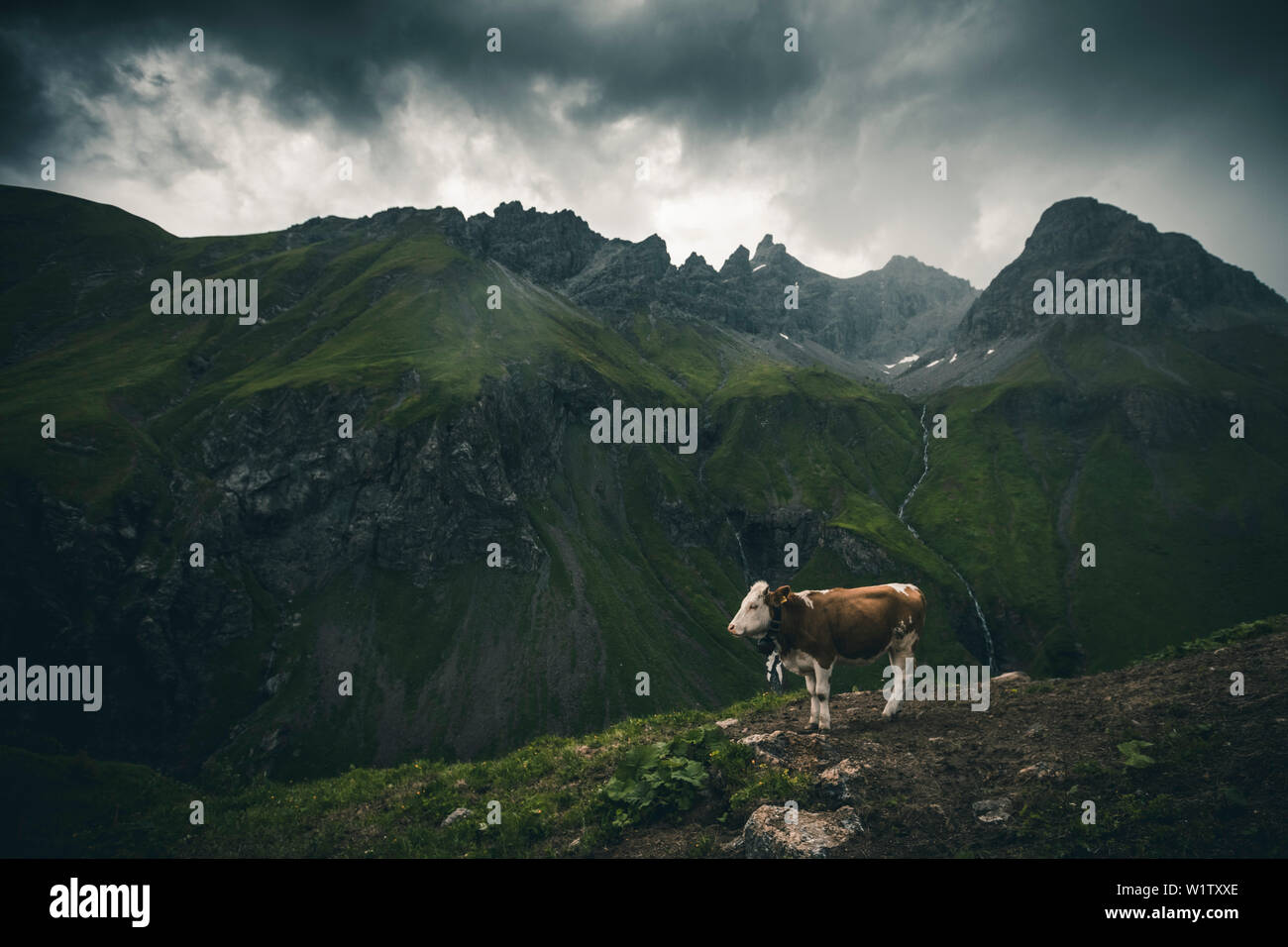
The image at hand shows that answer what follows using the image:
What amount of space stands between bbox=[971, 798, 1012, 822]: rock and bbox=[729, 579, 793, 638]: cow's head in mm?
6093

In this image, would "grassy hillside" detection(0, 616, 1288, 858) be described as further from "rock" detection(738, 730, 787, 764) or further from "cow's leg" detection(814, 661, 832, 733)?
"cow's leg" detection(814, 661, 832, 733)

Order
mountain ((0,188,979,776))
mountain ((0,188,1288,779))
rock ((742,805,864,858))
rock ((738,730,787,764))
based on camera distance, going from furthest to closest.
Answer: mountain ((0,188,1288,779)) < mountain ((0,188,979,776)) < rock ((738,730,787,764)) < rock ((742,805,864,858))

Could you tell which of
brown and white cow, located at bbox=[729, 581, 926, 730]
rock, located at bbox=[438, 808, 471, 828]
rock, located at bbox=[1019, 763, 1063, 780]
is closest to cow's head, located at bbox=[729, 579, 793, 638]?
brown and white cow, located at bbox=[729, 581, 926, 730]

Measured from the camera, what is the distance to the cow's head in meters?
15.9

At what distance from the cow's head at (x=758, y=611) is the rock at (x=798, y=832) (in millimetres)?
5075

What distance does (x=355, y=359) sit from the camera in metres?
175

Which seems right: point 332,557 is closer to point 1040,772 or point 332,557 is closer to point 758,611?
point 758,611

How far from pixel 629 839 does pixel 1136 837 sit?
9226mm

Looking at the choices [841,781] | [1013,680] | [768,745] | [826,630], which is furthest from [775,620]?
[1013,680]

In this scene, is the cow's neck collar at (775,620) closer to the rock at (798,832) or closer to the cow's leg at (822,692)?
the cow's leg at (822,692)

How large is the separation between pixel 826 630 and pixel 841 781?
4.54 metres

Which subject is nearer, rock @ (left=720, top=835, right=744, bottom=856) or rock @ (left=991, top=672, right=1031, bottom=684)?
rock @ (left=720, top=835, right=744, bottom=856)
